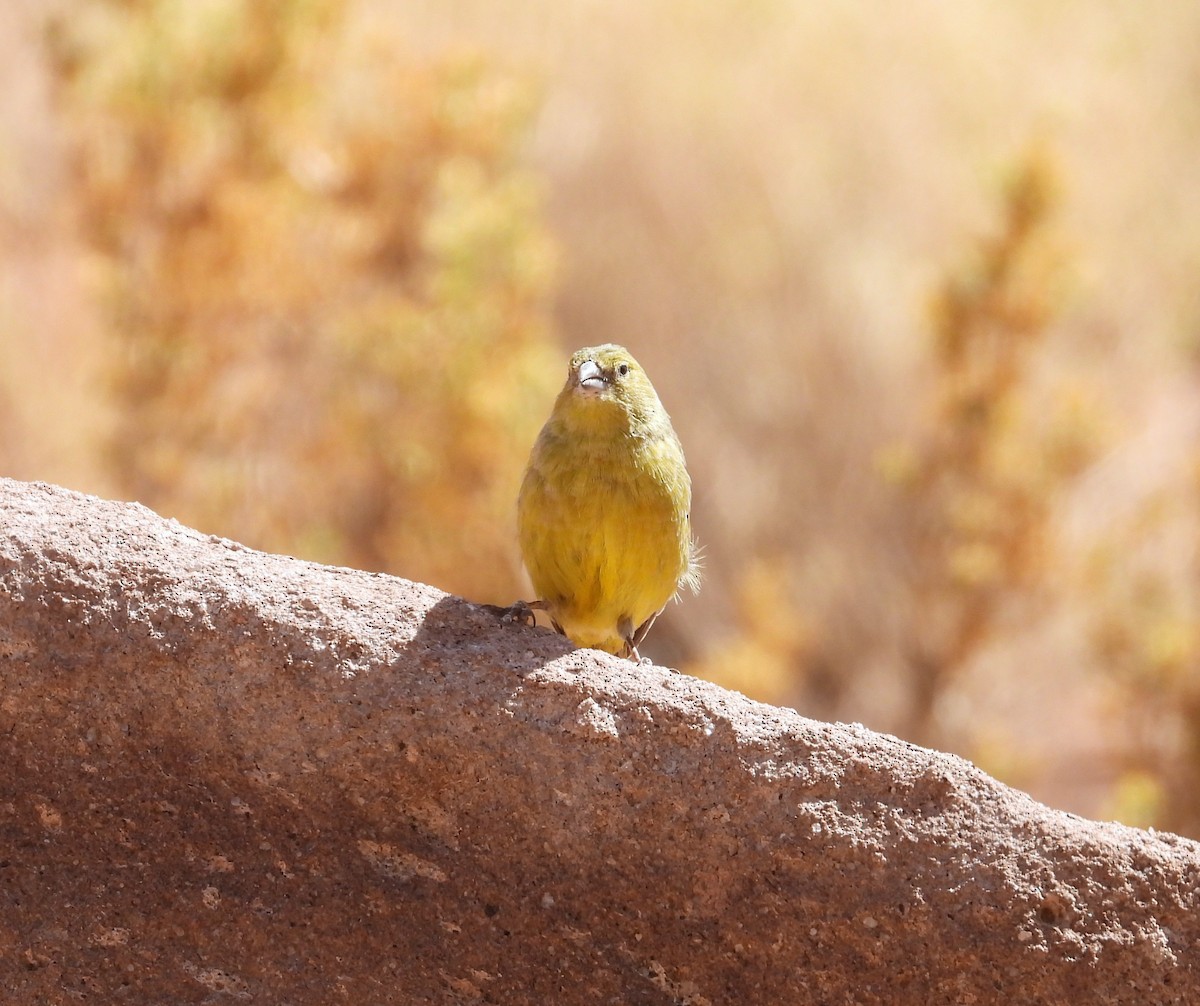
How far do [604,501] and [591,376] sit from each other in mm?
318

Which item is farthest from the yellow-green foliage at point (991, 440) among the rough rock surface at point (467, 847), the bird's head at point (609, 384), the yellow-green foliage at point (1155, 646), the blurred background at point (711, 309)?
the rough rock surface at point (467, 847)

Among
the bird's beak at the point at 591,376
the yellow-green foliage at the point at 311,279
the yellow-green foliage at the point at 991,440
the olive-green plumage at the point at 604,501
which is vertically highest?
the yellow-green foliage at the point at 991,440

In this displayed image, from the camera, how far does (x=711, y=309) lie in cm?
955

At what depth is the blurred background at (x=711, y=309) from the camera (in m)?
6.91

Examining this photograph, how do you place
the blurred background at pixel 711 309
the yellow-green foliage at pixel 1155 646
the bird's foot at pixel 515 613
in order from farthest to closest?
1. the yellow-green foliage at pixel 1155 646
2. the blurred background at pixel 711 309
3. the bird's foot at pixel 515 613

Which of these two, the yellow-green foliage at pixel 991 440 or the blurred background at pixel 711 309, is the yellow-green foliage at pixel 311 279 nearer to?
the blurred background at pixel 711 309

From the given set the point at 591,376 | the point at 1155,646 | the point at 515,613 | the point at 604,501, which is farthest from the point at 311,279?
the point at 515,613

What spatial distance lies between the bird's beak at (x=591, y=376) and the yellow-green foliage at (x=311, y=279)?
3339 millimetres

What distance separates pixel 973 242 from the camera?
7.86m

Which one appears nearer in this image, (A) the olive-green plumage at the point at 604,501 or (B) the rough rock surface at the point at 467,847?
(B) the rough rock surface at the point at 467,847

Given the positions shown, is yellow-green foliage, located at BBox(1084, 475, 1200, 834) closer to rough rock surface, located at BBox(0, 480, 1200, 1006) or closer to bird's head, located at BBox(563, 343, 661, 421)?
bird's head, located at BBox(563, 343, 661, 421)

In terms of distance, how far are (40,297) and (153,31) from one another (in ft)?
7.03

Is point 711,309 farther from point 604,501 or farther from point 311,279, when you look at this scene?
point 604,501

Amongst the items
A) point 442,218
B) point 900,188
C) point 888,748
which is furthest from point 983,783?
point 900,188
